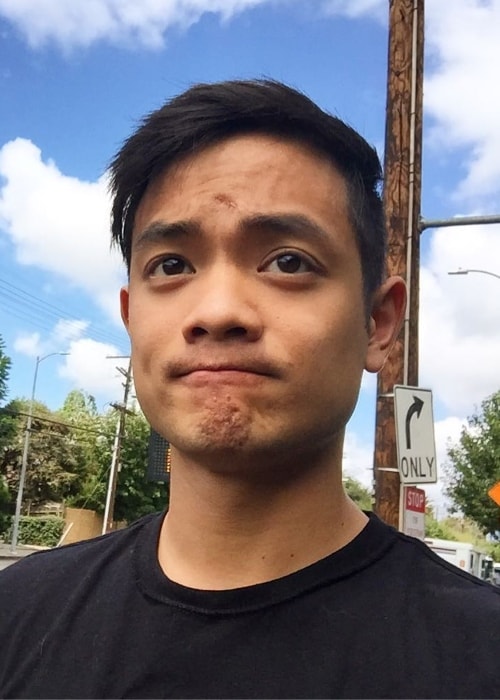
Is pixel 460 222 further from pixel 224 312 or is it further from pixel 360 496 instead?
pixel 360 496

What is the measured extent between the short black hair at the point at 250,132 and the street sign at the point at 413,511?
469cm

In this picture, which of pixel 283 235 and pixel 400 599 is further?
pixel 283 235

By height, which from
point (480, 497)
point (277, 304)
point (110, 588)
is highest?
point (480, 497)

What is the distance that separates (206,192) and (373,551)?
27.5 inches

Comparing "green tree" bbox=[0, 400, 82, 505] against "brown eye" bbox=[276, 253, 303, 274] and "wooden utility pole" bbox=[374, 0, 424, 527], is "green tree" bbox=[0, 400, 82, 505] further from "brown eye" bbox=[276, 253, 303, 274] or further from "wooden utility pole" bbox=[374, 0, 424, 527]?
"brown eye" bbox=[276, 253, 303, 274]

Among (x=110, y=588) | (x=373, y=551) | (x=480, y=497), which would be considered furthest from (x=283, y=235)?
(x=480, y=497)

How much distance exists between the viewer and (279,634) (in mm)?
1271

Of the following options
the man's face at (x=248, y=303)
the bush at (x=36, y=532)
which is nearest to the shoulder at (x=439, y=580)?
the man's face at (x=248, y=303)

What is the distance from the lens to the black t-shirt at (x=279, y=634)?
1209 millimetres

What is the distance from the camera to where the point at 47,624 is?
144 centimetres

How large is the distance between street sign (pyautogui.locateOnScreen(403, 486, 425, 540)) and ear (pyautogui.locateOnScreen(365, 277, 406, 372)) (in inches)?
181

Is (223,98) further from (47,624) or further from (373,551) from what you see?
(47,624)

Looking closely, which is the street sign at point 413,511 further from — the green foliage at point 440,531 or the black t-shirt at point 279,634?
the green foliage at point 440,531

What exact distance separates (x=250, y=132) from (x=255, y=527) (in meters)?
0.72
